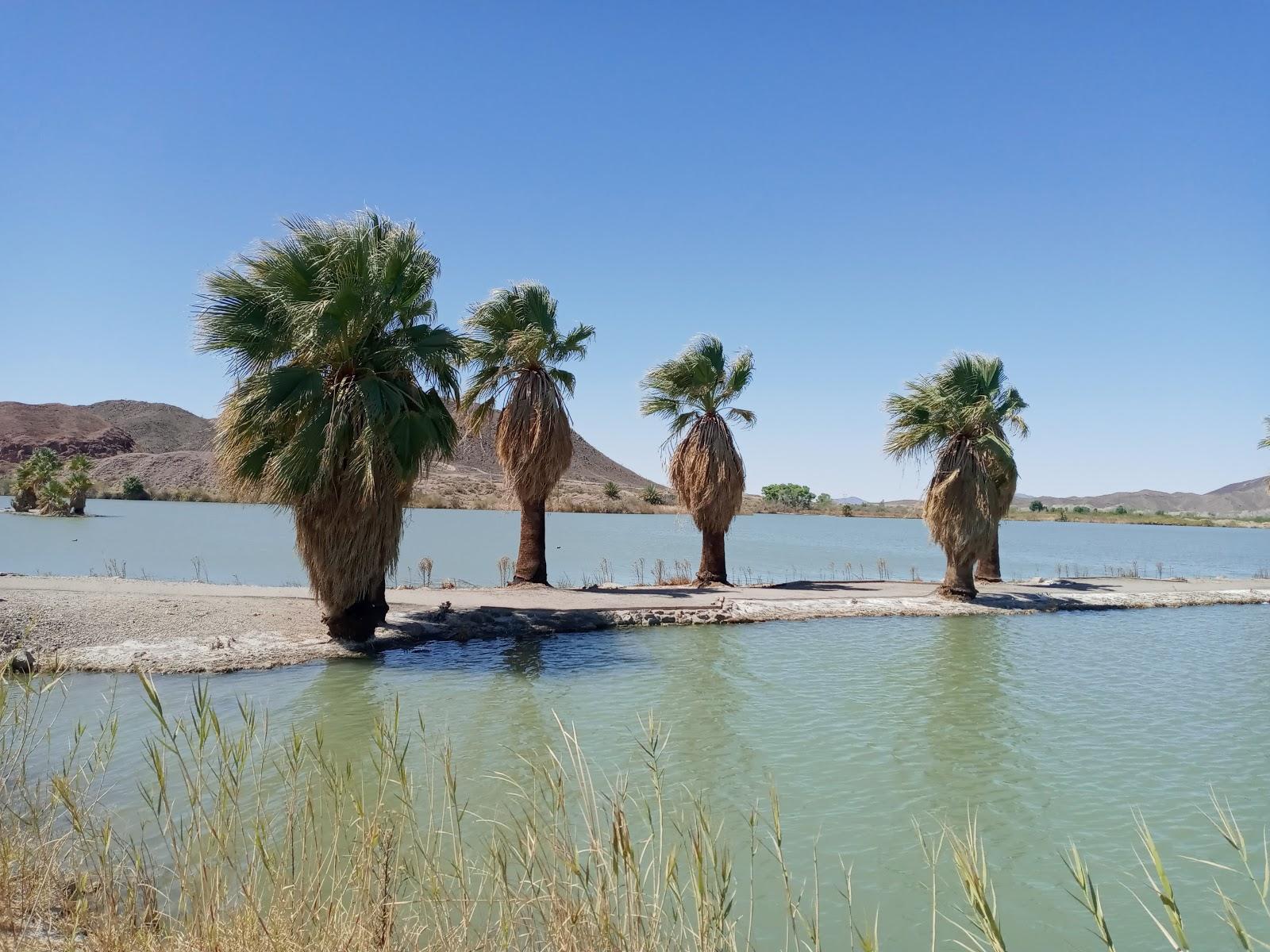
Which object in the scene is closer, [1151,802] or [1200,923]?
[1200,923]

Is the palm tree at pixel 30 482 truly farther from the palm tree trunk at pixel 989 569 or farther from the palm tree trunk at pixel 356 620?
the palm tree trunk at pixel 989 569

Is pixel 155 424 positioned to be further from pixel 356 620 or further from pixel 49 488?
pixel 356 620

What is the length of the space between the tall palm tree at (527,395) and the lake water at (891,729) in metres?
6.37

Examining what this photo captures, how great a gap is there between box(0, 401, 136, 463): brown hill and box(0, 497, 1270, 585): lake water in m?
76.2

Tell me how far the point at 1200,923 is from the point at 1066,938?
1.15 meters

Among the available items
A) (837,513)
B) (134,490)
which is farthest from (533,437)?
(837,513)

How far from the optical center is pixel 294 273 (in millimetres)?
13578

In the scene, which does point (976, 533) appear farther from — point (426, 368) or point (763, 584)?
point (426, 368)

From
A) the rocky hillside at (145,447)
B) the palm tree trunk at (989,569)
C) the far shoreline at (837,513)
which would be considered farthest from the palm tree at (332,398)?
the rocky hillside at (145,447)

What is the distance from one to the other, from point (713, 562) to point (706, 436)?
3.94 metres

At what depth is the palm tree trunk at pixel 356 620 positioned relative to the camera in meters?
14.4

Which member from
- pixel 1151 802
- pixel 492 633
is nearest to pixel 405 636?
pixel 492 633

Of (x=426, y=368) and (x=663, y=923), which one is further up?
(x=426, y=368)

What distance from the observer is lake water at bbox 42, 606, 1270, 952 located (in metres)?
6.52
